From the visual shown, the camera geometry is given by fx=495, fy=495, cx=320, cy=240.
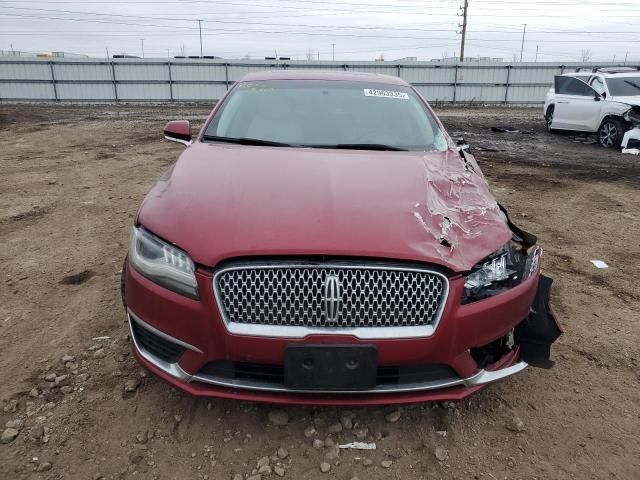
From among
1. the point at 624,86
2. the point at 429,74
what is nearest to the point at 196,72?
the point at 429,74

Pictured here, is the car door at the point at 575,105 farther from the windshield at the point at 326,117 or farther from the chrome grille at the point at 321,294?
the chrome grille at the point at 321,294

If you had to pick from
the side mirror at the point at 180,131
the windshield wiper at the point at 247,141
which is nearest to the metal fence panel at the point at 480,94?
the side mirror at the point at 180,131

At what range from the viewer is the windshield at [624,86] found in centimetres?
1120

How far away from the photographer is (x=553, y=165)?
932 cm

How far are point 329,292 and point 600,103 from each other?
11.9 m

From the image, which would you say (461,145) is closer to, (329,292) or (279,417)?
(329,292)

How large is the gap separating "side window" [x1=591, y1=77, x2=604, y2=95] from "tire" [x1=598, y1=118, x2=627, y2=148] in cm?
75

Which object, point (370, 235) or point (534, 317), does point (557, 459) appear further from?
point (370, 235)

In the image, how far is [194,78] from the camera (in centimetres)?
2252

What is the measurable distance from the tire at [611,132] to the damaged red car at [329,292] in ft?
→ 34.6

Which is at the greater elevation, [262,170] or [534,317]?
[262,170]

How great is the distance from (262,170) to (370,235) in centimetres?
87

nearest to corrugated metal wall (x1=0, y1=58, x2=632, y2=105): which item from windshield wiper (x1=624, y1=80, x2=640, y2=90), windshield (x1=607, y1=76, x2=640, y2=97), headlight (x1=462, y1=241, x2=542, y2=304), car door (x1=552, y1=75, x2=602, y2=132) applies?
car door (x1=552, y1=75, x2=602, y2=132)

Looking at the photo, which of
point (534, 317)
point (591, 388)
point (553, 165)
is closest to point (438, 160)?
point (534, 317)
